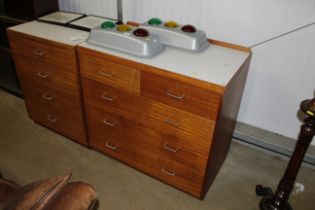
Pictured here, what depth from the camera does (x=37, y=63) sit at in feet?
5.44

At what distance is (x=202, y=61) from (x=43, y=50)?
0.89 m

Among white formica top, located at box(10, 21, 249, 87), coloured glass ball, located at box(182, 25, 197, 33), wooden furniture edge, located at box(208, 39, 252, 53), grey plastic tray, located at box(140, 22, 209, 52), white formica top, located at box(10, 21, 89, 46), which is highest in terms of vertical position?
coloured glass ball, located at box(182, 25, 197, 33)

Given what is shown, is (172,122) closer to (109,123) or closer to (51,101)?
(109,123)

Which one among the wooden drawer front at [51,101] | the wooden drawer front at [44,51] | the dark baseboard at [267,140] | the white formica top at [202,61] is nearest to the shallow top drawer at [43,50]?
the wooden drawer front at [44,51]

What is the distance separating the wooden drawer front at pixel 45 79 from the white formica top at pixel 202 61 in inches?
10.4

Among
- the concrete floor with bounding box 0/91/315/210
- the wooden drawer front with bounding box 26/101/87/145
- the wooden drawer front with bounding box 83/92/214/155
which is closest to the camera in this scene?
the wooden drawer front with bounding box 83/92/214/155

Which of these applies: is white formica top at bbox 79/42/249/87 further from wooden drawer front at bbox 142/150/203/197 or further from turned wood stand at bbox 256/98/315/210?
wooden drawer front at bbox 142/150/203/197

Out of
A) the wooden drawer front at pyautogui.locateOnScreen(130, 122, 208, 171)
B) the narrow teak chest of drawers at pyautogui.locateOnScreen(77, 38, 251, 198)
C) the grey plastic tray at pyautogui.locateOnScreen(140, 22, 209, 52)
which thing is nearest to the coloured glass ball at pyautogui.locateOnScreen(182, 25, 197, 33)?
the grey plastic tray at pyautogui.locateOnScreen(140, 22, 209, 52)

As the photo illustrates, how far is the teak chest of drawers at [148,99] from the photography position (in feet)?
3.97

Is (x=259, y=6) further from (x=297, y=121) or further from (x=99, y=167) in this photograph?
(x=99, y=167)

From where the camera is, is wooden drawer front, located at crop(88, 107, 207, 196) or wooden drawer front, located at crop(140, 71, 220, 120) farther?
wooden drawer front, located at crop(88, 107, 207, 196)

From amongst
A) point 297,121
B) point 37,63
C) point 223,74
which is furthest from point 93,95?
point 297,121

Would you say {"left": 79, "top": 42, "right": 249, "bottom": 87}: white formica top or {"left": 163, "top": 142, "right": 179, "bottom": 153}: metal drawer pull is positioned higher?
{"left": 79, "top": 42, "right": 249, "bottom": 87}: white formica top

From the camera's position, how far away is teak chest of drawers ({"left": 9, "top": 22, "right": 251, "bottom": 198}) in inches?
47.7
